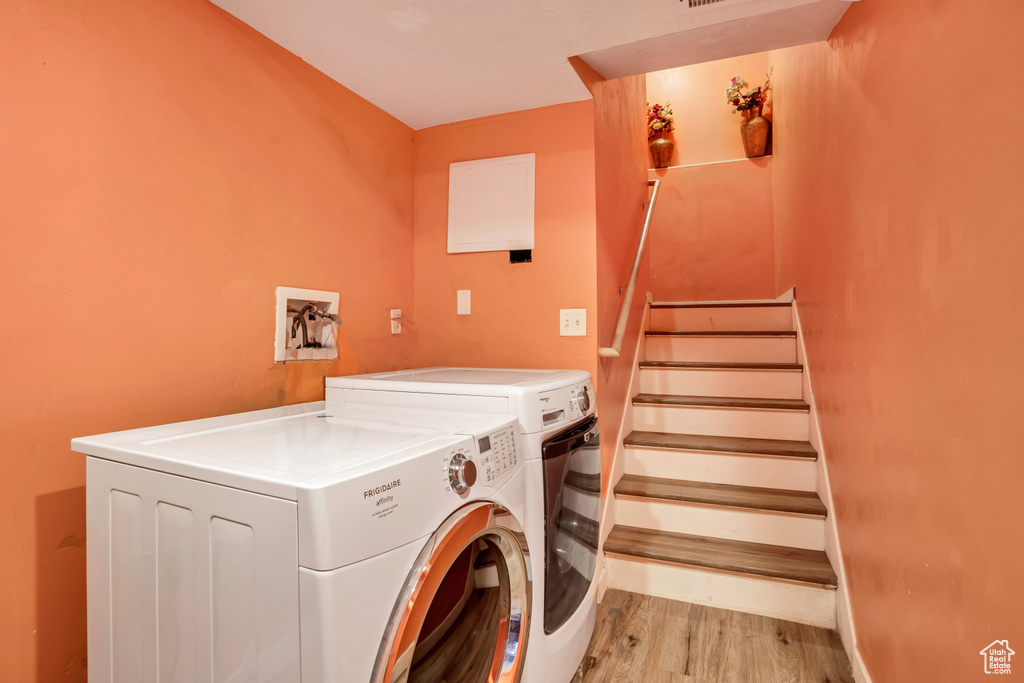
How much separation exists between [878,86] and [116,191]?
199 cm

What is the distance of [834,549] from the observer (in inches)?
70.2

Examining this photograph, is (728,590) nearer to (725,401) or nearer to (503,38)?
(725,401)

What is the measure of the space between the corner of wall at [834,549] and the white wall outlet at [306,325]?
1.95m

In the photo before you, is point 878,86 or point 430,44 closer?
point 878,86

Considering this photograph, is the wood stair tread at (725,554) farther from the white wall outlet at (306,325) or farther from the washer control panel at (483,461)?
the white wall outlet at (306,325)

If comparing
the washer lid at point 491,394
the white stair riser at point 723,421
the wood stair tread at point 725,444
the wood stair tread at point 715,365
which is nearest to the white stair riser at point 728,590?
the wood stair tread at point 725,444

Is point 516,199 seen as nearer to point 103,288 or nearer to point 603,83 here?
point 603,83

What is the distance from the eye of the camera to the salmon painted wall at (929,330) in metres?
0.79

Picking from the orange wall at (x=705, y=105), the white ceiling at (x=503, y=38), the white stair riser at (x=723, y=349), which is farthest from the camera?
the orange wall at (x=705, y=105)

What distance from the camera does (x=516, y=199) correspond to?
2.07m

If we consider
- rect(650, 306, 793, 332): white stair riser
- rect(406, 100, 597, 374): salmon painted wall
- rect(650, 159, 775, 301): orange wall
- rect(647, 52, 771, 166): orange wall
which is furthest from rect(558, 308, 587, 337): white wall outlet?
rect(647, 52, 771, 166): orange wall

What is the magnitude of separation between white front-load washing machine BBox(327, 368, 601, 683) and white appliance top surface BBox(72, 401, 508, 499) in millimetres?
85

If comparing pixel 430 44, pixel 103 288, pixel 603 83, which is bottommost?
pixel 103 288

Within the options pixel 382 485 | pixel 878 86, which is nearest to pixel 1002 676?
pixel 382 485
